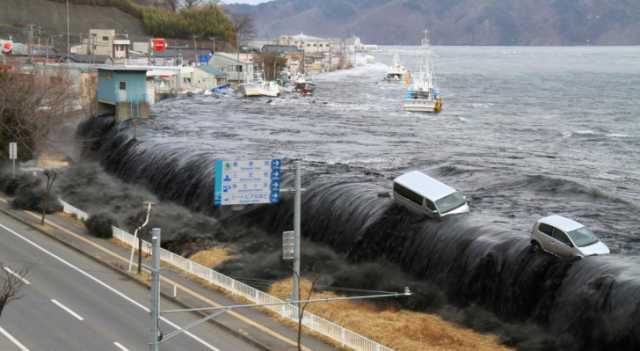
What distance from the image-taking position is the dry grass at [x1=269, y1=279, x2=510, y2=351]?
2822cm

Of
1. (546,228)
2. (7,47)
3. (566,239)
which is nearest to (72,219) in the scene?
(546,228)

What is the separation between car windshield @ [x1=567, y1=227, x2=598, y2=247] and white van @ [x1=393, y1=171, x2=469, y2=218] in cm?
725

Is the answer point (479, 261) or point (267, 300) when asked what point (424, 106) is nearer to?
point (479, 261)

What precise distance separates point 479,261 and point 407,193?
7.08 m

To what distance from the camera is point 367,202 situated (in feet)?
140

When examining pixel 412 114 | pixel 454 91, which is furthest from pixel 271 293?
pixel 454 91

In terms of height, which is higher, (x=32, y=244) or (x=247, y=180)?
(x=247, y=180)

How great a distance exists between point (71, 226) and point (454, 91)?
10490 cm

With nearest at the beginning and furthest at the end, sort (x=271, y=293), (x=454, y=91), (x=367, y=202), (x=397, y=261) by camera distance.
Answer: (x=271, y=293) → (x=397, y=261) → (x=367, y=202) → (x=454, y=91)

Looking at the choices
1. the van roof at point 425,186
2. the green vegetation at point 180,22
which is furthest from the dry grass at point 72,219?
the green vegetation at point 180,22

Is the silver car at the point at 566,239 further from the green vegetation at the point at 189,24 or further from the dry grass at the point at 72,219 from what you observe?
the green vegetation at the point at 189,24

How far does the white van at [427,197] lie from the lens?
1524 inches

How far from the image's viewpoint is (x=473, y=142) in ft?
246

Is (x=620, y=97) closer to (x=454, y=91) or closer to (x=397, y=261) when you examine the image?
(x=454, y=91)
